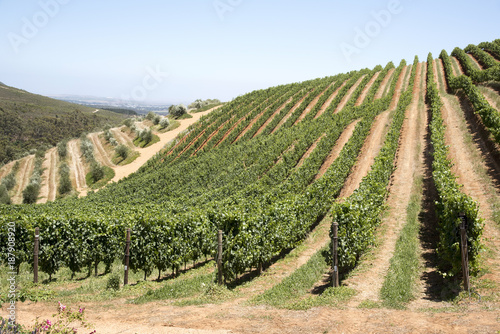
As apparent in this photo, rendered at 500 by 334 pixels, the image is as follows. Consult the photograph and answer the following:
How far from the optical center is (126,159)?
70.7 metres

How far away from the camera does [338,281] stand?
1256cm

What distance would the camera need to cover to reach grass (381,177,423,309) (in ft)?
36.9

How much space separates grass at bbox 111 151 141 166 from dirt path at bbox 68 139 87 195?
685 centimetres

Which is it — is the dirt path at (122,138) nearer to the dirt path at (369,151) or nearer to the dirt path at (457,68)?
the dirt path at (369,151)

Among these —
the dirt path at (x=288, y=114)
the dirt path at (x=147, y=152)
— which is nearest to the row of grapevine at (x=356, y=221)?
the dirt path at (x=288, y=114)

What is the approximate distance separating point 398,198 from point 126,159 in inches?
2321

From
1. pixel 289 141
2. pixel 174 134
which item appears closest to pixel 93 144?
pixel 174 134

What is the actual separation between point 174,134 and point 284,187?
5630 cm

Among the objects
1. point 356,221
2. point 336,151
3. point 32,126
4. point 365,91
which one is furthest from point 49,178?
point 32,126

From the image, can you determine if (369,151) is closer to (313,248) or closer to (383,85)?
(313,248)

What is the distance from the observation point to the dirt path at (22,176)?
66.1 meters

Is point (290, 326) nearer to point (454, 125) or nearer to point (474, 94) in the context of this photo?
point (454, 125)

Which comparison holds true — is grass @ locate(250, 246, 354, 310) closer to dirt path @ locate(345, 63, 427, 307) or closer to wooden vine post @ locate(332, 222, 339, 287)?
wooden vine post @ locate(332, 222, 339, 287)

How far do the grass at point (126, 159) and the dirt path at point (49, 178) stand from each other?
1228 centimetres
